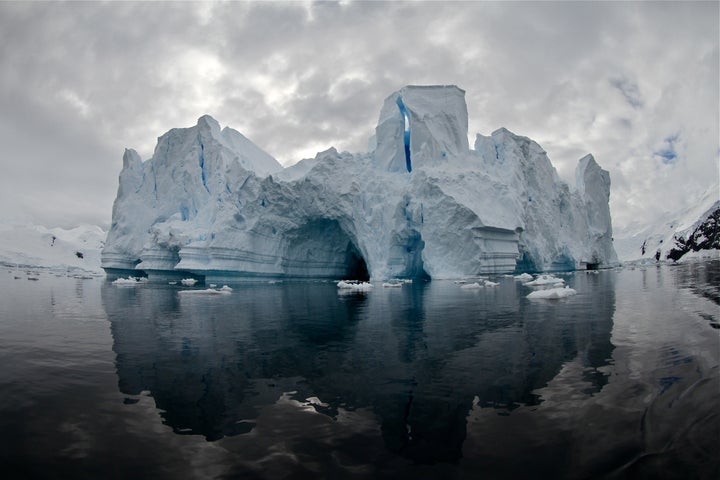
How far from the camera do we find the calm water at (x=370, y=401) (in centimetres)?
262

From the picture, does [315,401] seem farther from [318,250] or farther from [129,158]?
[129,158]

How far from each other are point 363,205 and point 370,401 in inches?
834

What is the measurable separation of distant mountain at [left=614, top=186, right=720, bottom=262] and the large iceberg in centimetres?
3152

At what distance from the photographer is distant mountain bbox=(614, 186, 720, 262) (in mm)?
52156

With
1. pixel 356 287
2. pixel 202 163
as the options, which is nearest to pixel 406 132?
pixel 356 287

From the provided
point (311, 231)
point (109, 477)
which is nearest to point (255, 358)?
point (109, 477)

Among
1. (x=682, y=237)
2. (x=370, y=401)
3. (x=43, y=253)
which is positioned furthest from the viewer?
(x=682, y=237)

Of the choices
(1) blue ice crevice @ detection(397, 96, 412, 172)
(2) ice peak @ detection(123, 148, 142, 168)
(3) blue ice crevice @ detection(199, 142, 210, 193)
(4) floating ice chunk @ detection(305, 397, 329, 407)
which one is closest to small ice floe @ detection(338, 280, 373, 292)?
Answer: (1) blue ice crevice @ detection(397, 96, 412, 172)

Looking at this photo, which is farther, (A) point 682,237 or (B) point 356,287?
(A) point 682,237

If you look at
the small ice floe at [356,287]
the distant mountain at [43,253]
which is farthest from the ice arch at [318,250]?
the distant mountain at [43,253]

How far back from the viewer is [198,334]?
7168 mm

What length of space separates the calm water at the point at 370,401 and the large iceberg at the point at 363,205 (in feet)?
53.4

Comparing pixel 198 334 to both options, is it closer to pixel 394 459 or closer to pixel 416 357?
pixel 416 357

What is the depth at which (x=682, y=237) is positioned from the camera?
59.9 meters
